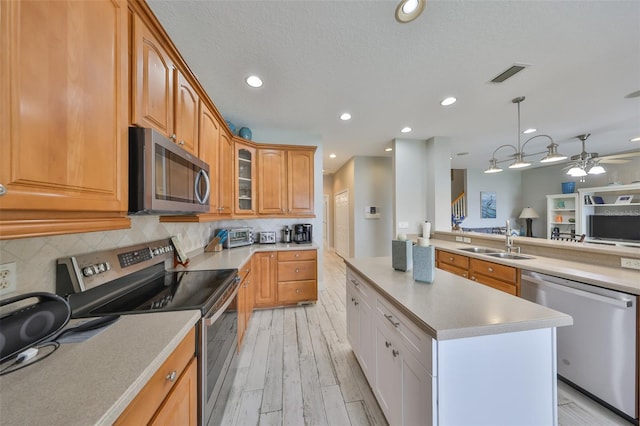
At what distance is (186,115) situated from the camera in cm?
162

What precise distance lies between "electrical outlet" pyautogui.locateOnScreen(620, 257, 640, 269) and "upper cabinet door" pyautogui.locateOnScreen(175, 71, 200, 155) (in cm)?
360

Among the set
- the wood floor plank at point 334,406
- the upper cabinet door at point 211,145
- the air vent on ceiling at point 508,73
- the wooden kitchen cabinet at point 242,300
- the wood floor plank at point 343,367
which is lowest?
the wood floor plank at point 334,406

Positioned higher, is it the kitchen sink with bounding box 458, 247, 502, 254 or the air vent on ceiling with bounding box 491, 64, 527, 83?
the air vent on ceiling with bounding box 491, 64, 527, 83

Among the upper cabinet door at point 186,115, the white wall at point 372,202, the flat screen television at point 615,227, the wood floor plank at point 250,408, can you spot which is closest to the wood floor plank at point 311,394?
the wood floor plank at point 250,408

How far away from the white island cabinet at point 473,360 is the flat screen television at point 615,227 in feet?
22.3

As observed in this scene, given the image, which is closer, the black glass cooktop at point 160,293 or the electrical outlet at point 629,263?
the black glass cooktop at point 160,293

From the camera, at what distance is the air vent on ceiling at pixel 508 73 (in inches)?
80.7

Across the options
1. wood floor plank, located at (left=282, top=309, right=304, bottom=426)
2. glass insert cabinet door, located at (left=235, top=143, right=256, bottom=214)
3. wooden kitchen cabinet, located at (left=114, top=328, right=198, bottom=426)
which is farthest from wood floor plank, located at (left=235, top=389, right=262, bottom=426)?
glass insert cabinet door, located at (left=235, top=143, right=256, bottom=214)

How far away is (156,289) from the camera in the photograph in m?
1.43

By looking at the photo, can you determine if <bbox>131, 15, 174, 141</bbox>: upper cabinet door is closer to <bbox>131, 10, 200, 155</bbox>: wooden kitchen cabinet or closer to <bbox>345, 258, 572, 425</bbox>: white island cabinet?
<bbox>131, 10, 200, 155</bbox>: wooden kitchen cabinet

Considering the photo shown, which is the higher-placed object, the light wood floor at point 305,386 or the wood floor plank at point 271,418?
the light wood floor at point 305,386

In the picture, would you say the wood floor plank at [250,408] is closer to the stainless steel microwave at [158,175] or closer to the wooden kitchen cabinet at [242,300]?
the wooden kitchen cabinet at [242,300]

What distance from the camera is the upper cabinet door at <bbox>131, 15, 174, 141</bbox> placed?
1.06 metres

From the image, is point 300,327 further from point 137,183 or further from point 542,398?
point 137,183
